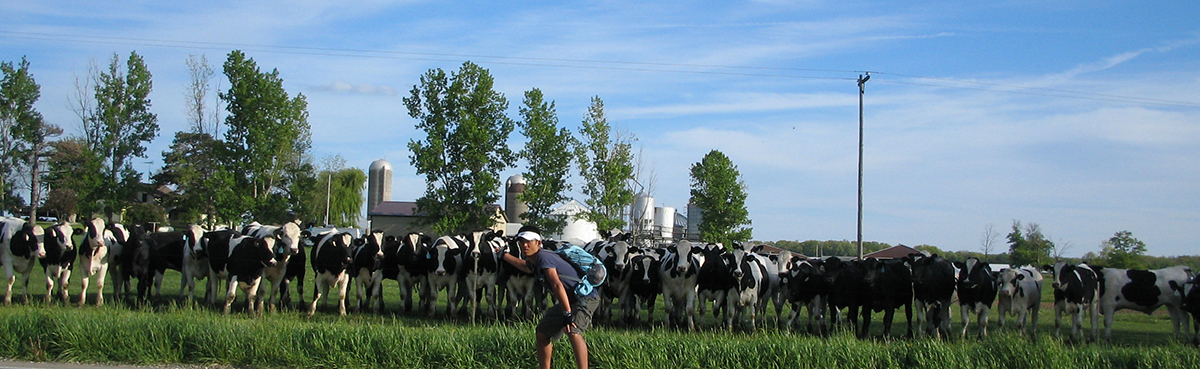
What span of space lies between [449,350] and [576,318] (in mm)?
2359

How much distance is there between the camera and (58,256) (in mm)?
18484

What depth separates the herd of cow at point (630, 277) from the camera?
684 inches

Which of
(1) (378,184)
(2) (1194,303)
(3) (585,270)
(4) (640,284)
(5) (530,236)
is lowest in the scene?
(4) (640,284)

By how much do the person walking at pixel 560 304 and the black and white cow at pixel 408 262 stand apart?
10312mm

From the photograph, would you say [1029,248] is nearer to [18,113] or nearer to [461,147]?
[461,147]

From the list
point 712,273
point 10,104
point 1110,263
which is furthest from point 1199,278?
point 10,104

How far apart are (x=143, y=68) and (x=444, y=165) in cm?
2344

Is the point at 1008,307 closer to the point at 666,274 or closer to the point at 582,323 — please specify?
the point at 666,274

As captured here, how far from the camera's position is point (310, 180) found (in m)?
48.2

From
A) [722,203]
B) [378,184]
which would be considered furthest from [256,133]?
[378,184]

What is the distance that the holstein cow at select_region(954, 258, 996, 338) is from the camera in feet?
57.4

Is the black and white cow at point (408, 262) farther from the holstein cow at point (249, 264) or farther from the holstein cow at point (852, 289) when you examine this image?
the holstein cow at point (852, 289)

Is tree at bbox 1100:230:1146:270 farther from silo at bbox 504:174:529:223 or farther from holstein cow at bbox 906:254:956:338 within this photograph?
silo at bbox 504:174:529:223

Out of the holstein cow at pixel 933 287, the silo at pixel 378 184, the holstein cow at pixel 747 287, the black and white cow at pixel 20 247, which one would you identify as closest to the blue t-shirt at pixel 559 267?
the holstein cow at pixel 747 287
